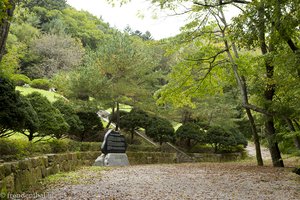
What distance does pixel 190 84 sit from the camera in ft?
38.1

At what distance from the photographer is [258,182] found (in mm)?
6523

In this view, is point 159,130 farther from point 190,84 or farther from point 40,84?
point 40,84

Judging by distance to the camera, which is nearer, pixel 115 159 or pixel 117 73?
pixel 115 159

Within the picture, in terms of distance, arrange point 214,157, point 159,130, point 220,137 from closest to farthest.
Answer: point 159,130 → point 220,137 → point 214,157

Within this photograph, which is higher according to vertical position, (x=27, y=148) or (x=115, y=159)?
(x=27, y=148)

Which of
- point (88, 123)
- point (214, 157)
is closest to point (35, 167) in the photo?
point (88, 123)

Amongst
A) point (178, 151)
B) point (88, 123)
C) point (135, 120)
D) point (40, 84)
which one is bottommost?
point (178, 151)

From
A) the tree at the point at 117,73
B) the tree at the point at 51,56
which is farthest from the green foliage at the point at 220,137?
the tree at the point at 51,56

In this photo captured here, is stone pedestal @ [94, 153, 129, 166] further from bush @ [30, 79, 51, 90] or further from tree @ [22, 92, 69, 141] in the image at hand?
bush @ [30, 79, 51, 90]

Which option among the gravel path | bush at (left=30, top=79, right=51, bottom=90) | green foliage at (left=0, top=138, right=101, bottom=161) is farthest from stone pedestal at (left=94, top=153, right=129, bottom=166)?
bush at (left=30, top=79, right=51, bottom=90)

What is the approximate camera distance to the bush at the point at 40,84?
79.4ft

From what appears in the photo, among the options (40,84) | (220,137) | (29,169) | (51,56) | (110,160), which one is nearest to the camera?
(29,169)

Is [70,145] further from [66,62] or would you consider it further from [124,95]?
[66,62]

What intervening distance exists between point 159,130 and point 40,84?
44.2 ft
